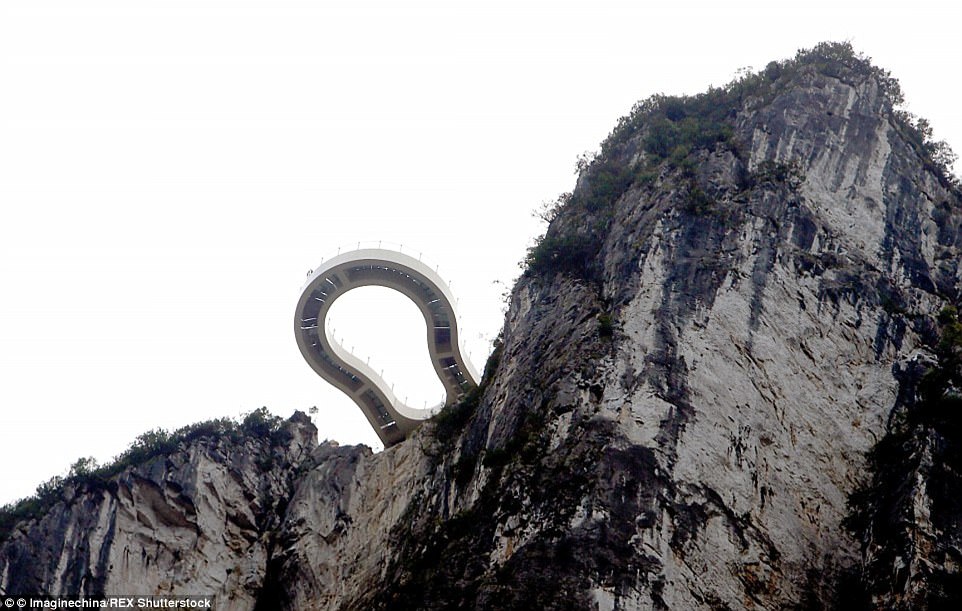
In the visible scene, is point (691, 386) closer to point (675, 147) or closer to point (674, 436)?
point (674, 436)

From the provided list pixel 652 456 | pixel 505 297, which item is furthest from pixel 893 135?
pixel 652 456

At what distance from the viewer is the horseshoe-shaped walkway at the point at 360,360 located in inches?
1859

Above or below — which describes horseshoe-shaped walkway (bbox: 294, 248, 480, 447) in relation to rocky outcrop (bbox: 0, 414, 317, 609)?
above

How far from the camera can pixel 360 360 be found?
4856 centimetres

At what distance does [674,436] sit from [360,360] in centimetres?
2059

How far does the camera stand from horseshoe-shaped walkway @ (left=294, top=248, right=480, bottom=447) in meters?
47.2

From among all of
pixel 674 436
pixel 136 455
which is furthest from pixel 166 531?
pixel 674 436

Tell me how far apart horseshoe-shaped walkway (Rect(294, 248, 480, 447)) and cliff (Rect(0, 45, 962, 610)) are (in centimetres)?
360

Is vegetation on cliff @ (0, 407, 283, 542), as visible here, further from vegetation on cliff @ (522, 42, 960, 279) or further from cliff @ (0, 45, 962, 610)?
vegetation on cliff @ (522, 42, 960, 279)

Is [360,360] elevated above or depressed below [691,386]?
above

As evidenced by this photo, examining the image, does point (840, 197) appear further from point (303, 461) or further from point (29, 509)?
point (29, 509)

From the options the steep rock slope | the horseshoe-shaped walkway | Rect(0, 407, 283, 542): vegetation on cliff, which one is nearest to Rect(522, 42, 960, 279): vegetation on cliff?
the steep rock slope

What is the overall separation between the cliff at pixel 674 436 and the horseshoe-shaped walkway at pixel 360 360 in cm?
360

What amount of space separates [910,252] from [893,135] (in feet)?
20.0
